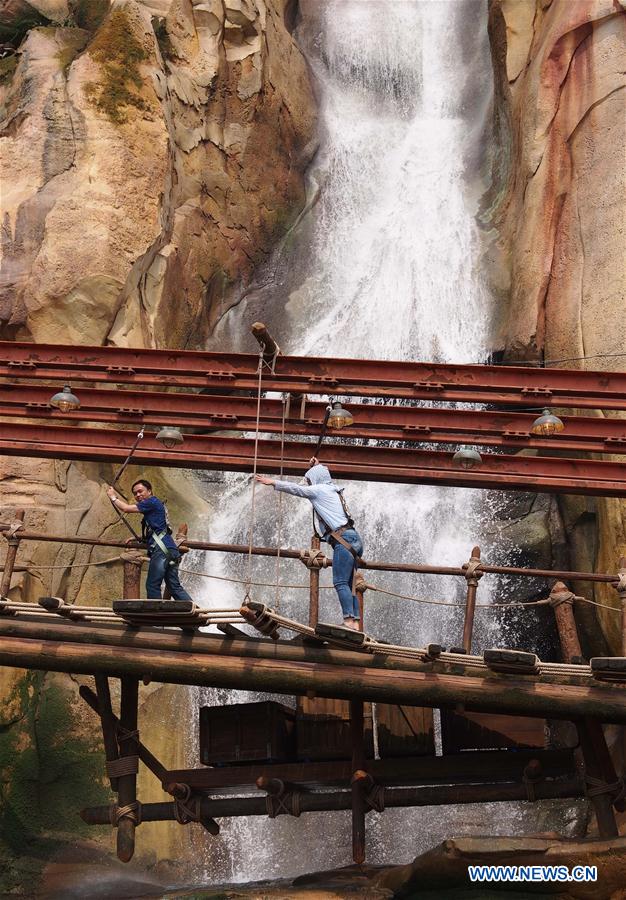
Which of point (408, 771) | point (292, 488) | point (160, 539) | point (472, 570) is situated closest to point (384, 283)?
point (472, 570)

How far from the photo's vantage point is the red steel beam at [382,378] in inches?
580

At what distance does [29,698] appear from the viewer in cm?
1631

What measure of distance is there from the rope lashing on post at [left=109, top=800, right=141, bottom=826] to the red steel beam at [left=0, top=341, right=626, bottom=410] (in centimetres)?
523

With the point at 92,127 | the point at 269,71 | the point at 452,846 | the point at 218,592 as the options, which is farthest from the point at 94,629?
the point at 269,71

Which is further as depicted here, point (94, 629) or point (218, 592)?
point (218, 592)

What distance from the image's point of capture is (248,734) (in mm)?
12320

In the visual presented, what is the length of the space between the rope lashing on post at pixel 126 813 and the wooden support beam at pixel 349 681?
54.3 inches

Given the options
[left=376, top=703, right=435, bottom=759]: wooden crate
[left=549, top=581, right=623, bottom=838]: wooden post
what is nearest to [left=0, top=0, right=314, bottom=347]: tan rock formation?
[left=376, top=703, right=435, bottom=759]: wooden crate

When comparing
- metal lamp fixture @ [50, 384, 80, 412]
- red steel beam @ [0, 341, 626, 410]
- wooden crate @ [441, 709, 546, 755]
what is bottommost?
wooden crate @ [441, 709, 546, 755]

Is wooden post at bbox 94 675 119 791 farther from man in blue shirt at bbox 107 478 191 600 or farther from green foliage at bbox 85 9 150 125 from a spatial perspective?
green foliage at bbox 85 9 150 125

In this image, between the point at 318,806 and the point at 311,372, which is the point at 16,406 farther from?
the point at 318,806

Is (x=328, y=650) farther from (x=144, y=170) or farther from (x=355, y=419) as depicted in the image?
(x=144, y=170)

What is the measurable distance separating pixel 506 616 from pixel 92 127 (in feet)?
33.8

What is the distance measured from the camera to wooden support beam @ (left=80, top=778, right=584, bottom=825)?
11723 mm
